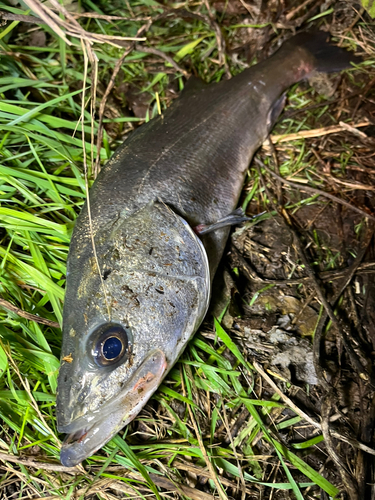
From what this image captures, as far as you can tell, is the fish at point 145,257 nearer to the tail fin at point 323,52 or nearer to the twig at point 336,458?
the tail fin at point 323,52

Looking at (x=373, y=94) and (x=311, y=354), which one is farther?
(x=373, y=94)

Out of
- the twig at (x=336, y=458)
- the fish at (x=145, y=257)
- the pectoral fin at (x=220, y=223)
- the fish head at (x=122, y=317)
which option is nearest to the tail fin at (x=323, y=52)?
the fish at (x=145, y=257)

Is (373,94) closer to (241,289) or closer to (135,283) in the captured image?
(241,289)

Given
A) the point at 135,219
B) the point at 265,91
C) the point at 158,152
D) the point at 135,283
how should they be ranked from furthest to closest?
1. the point at 265,91
2. the point at 158,152
3. the point at 135,219
4. the point at 135,283

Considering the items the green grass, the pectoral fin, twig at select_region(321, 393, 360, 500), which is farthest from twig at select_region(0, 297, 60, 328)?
twig at select_region(321, 393, 360, 500)

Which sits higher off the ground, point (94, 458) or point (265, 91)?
point (265, 91)

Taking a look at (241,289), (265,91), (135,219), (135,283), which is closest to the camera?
(135,283)

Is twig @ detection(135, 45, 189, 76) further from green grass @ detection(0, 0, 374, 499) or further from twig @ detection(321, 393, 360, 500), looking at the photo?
twig @ detection(321, 393, 360, 500)

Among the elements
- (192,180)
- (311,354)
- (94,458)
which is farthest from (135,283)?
(311,354)
